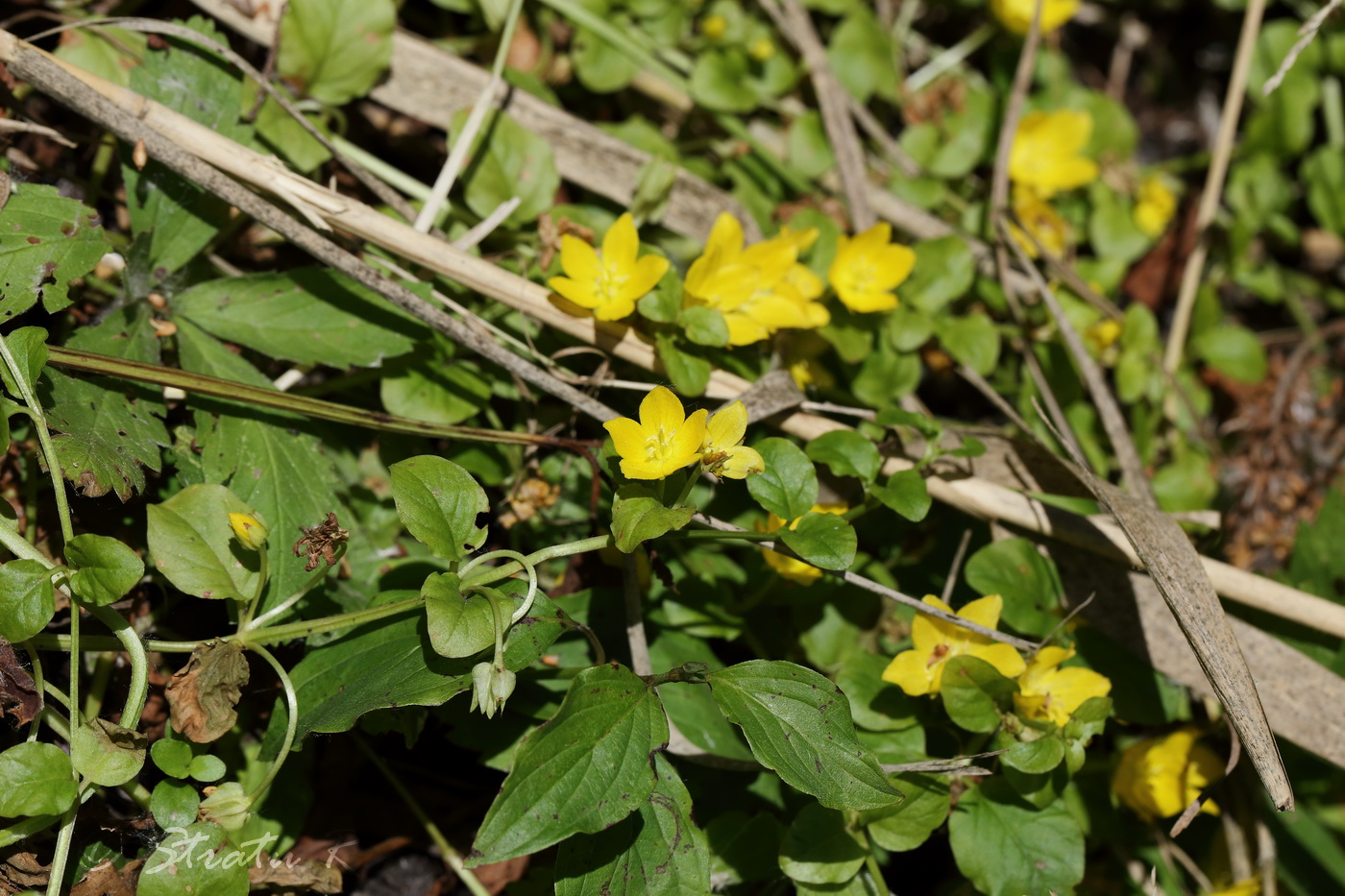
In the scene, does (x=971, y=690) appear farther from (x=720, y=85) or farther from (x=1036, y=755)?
(x=720, y=85)

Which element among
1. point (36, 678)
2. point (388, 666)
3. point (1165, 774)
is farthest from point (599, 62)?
point (1165, 774)

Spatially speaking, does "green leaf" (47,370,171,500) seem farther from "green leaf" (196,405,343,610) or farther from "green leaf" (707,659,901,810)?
"green leaf" (707,659,901,810)

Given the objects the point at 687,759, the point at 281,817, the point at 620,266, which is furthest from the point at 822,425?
the point at 281,817

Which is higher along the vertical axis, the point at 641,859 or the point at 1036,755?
the point at 1036,755

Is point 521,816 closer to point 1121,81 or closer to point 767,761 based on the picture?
point 767,761

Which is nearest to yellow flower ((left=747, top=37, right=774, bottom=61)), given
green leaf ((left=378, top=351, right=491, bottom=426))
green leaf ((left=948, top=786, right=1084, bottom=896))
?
green leaf ((left=378, top=351, right=491, bottom=426))

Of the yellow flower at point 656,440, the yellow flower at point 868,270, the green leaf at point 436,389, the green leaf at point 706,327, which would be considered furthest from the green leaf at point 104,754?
the yellow flower at point 868,270

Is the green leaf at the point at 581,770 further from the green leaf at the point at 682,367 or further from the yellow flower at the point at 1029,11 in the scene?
the yellow flower at the point at 1029,11
